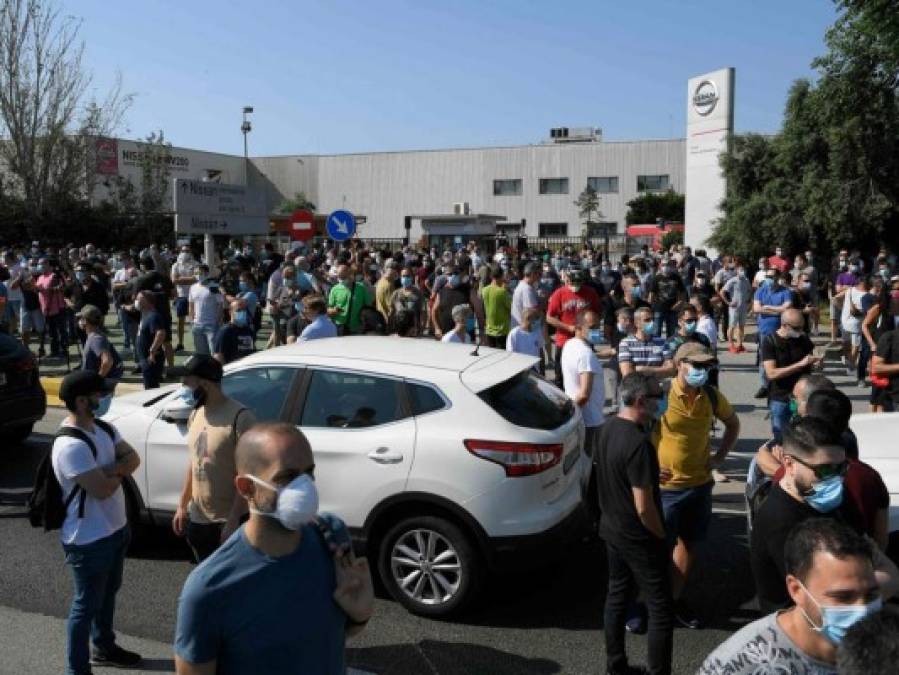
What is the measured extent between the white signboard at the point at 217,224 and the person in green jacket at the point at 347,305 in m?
4.72

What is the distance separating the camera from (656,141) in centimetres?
5959

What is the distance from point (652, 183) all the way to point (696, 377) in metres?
57.0

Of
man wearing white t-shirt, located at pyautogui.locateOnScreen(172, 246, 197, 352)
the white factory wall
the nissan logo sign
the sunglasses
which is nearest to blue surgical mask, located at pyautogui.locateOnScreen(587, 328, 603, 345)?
the sunglasses

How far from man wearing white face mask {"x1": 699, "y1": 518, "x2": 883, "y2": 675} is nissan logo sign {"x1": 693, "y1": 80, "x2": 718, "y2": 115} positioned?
103ft

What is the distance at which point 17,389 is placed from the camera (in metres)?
9.11

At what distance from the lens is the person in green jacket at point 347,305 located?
40.9ft

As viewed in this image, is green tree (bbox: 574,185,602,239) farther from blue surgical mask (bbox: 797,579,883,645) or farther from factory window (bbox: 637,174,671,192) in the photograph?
blue surgical mask (bbox: 797,579,883,645)

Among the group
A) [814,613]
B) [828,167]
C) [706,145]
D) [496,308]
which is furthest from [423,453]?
[706,145]

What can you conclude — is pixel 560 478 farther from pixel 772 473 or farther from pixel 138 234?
pixel 138 234

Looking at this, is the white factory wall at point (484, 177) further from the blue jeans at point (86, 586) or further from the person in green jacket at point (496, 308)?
the blue jeans at point (86, 586)

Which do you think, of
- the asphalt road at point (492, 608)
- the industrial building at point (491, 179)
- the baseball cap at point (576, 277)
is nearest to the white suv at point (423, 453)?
the asphalt road at point (492, 608)

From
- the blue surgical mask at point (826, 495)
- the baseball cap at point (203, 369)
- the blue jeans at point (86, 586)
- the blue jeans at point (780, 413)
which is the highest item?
the baseball cap at point (203, 369)

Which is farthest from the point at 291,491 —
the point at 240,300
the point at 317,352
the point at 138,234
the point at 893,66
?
the point at 138,234

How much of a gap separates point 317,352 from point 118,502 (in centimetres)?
183
